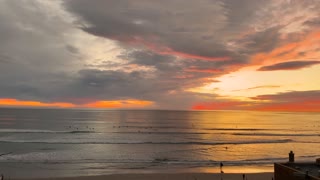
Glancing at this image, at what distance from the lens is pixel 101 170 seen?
1404 inches

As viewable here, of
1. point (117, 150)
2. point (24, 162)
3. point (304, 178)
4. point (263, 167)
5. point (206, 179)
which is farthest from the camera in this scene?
point (117, 150)

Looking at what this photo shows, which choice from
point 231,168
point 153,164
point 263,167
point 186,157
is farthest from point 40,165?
point 263,167

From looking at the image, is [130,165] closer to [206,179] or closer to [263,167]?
[206,179]

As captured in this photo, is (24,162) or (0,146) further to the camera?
(0,146)

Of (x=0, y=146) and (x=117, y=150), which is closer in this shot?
(x=117, y=150)

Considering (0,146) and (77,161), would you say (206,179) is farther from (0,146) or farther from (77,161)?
(0,146)

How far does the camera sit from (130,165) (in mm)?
39062

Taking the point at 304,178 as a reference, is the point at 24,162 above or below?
below

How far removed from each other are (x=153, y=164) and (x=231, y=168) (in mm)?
9459

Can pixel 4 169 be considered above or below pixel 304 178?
below

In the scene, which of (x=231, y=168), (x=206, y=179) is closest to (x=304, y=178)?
(x=206, y=179)

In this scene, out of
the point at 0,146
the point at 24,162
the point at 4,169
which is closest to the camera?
the point at 4,169

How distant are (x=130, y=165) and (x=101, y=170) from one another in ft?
14.7

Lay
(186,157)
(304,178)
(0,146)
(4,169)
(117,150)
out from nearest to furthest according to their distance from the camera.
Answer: (304,178) → (4,169) → (186,157) → (117,150) → (0,146)
